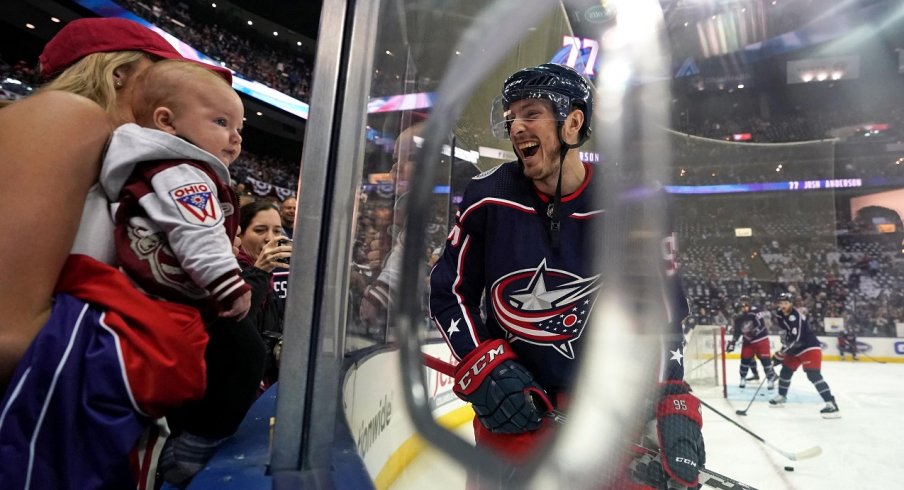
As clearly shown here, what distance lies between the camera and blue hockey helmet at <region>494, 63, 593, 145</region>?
39 centimetres

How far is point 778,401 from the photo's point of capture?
0.31 meters

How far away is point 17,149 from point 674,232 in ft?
1.84

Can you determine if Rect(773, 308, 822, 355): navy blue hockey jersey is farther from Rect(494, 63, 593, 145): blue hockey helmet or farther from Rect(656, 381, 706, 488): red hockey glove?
Rect(494, 63, 593, 145): blue hockey helmet

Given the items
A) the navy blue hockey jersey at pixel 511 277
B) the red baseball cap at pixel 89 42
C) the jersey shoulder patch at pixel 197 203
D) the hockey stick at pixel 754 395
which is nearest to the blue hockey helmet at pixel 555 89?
the navy blue hockey jersey at pixel 511 277

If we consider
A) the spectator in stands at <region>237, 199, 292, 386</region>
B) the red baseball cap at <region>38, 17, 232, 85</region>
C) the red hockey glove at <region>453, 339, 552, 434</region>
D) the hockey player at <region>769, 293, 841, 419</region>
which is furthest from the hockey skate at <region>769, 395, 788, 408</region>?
the spectator in stands at <region>237, 199, 292, 386</region>

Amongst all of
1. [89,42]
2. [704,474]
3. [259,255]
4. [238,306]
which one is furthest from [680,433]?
[259,255]

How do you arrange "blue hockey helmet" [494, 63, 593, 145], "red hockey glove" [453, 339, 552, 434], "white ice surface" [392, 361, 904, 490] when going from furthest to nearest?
"red hockey glove" [453, 339, 552, 434] → "blue hockey helmet" [494, 63, 593, 145] → "white ice surface" [392, 361, 904, 490]

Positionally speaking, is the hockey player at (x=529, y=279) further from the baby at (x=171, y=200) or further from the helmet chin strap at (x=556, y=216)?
the baby at (x=171, y=200)

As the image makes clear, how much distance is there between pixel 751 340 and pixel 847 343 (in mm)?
54

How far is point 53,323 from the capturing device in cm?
47

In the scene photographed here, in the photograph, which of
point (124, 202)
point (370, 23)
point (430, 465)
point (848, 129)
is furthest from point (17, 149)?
point (848, 129)

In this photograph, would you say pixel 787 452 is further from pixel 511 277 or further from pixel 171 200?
pixel 171 200

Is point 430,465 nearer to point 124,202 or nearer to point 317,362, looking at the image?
point 317,362

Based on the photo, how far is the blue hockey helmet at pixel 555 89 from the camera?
386 mm
